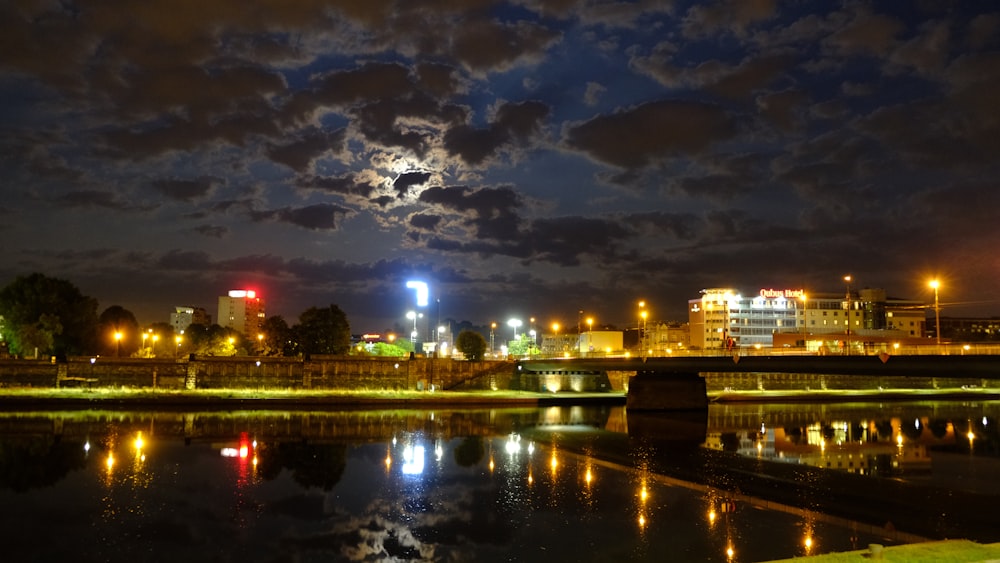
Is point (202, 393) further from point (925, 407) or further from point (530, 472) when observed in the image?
point (925, 407)

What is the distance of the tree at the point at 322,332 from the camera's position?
434 feet

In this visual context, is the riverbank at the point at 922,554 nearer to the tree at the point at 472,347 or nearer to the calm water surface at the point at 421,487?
the calm water surface at the point at 421,487

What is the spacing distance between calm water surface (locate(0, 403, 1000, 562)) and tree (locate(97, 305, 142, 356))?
6574 centimetres

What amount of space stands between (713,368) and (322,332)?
84501 millimetres

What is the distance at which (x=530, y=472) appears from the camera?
43969mm

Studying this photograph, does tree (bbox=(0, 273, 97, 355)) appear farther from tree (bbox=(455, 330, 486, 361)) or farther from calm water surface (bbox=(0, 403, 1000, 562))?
tree (bbox=(455, 330, 486, 361))

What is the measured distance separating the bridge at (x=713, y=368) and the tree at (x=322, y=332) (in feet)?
131

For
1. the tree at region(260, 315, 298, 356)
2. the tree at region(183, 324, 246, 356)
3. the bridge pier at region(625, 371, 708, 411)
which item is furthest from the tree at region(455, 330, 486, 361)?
the tree at region(183, 324, 246, 356)

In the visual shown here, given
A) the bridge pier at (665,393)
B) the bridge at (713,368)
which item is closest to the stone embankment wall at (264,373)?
the bridge at (713,368)

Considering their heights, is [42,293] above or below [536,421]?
above

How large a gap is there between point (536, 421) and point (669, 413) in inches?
825

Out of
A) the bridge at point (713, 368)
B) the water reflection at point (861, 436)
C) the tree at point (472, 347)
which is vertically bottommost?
the water reflection at point (861, 436)

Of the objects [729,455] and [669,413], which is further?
[669,413]

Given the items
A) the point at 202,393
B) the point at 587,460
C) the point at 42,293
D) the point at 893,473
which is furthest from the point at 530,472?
the point at 42,293
